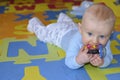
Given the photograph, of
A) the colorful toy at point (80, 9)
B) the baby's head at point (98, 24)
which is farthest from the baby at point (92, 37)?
the colorful toy at point (80, 9)

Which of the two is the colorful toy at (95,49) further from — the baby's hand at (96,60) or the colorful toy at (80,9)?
the colorful toy at (80,9)

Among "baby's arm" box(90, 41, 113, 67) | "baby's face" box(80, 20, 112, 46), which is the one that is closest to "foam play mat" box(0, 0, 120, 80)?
"baby's arm" box(90, 41, 113, 67)

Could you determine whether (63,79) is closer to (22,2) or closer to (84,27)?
(84,27)

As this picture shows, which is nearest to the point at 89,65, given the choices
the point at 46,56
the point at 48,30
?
the point at 46,56

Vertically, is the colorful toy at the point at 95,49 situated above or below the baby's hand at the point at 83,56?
above

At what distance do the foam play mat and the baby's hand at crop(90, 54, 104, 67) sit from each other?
0.04m

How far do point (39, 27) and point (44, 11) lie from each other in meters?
0.41

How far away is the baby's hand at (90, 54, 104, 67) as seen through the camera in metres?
0.82

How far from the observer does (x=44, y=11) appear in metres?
1.57

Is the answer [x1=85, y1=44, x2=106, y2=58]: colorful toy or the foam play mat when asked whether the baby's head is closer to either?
[x1=85, y1=44, x2=106, y2=58]: colorful toy

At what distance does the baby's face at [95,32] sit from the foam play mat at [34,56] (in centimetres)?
13

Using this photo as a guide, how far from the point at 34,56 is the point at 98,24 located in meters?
0.35

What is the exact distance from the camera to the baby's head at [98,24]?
0.78m

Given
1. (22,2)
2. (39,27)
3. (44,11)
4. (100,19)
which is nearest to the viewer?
(100,19)
